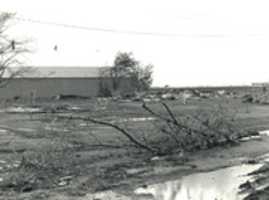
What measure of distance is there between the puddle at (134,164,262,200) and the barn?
5732cm

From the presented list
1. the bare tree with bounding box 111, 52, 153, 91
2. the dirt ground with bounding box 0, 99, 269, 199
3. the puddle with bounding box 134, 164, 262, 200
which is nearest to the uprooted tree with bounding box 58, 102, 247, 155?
the dirt ground with bounding box 0, 99, 269, 199

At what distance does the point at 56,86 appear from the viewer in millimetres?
73875

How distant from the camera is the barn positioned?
70688mm

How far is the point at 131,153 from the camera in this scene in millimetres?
16656

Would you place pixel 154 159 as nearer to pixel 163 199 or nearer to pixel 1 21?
pixel 163 199

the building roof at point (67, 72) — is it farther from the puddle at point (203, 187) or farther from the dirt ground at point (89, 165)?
the puddle at point (203, 187)

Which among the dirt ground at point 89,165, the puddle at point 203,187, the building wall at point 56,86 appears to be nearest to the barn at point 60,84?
the building wall at point 56,86

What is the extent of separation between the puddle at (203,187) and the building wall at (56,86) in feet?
189

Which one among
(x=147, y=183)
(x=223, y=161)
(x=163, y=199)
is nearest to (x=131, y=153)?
(x=223, y=161)

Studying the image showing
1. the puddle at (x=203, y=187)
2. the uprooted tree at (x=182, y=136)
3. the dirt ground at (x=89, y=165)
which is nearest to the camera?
the puddle at (x=203, y=187)

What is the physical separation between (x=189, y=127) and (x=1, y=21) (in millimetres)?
37179

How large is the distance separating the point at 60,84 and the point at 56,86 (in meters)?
0.73

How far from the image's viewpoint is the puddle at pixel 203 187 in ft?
37.0

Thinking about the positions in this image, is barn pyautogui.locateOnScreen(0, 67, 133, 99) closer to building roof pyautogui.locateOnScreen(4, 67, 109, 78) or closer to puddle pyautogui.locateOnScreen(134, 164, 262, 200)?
building roof pyautogui.locateOnScreen(4, 67, 109, 78)
